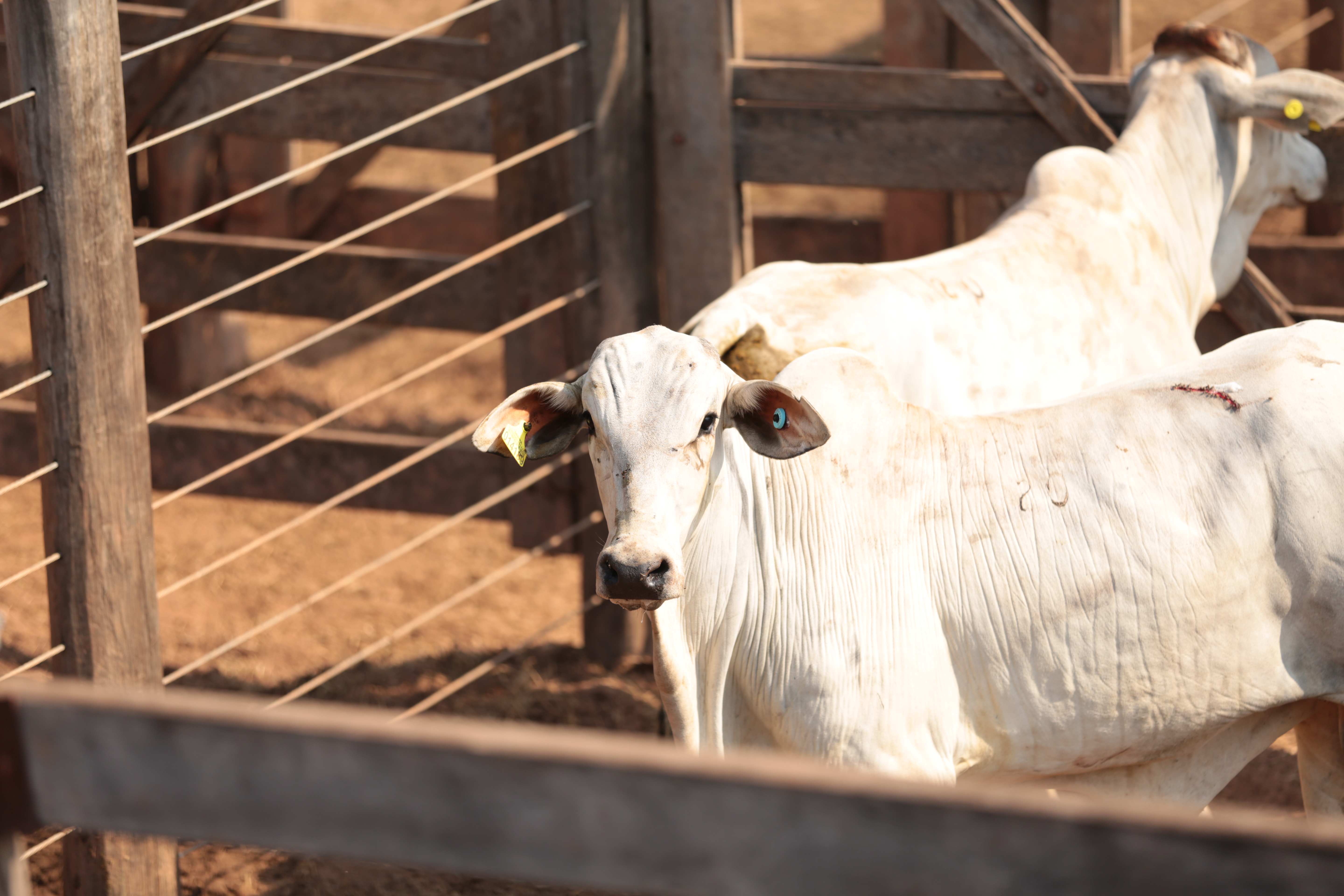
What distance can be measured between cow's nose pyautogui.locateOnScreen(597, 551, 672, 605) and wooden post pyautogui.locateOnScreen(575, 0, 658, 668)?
5.91 feet

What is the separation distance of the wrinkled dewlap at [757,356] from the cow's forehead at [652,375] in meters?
0.55

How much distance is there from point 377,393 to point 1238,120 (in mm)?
2646

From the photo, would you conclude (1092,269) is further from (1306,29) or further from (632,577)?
(1306,29)

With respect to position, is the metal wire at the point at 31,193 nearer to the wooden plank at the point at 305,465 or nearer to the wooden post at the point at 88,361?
the wooden post at the point at 88,361

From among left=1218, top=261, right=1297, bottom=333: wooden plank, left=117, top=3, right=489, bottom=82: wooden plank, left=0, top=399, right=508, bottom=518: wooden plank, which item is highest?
left=117, top=3, right=489, bottom=82: wooden plank

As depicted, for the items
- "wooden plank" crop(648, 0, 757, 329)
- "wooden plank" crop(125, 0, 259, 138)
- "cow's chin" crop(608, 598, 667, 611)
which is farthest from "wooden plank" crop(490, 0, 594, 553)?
"cow's chin" crop(608, 598, 667, 611)

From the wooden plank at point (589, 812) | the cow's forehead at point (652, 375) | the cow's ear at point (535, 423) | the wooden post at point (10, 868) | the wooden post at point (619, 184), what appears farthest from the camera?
the wooden post at point (619, 184)

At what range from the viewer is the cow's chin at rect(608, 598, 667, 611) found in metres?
Answer: 2.39

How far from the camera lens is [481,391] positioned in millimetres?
7812

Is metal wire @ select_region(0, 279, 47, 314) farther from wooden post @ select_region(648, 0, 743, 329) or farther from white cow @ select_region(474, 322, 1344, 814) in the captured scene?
wooden post @ select_region(648, 0, 743, 329)

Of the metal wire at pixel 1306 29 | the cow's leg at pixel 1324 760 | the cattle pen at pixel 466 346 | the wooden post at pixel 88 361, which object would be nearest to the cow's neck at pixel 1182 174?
the cattle pen at pixel 466 346

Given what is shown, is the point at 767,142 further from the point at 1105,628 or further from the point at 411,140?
the point at 1105,628

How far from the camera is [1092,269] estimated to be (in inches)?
148

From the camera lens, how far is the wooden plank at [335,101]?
4.59 metres
